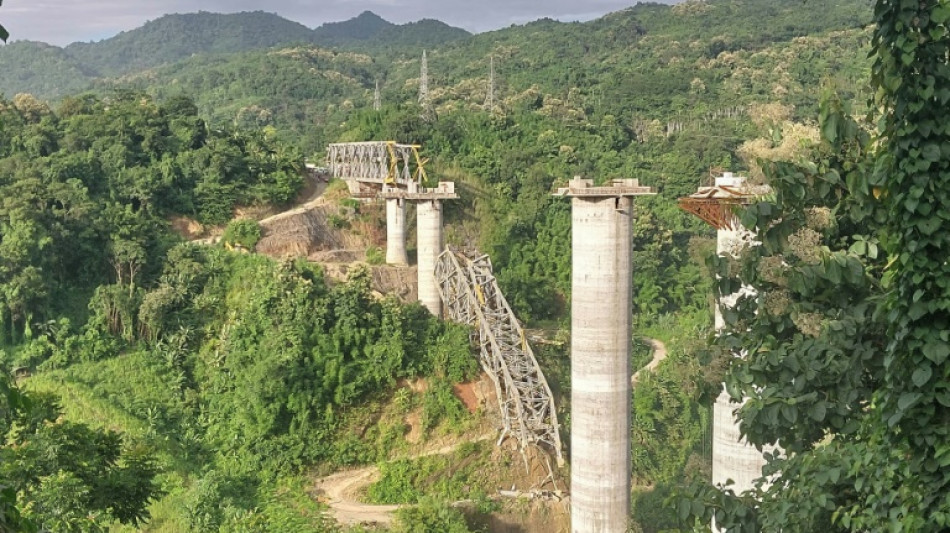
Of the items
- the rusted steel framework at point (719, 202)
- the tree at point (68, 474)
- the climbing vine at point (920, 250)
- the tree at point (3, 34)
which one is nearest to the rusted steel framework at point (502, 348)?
the rusted steel framework at point (719, 202)

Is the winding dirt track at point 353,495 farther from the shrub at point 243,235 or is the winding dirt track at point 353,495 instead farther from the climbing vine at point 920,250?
the climbing vine at point 920,250

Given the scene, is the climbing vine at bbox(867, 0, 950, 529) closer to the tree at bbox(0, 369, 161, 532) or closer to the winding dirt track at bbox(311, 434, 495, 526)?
the tree at bbox(0, 369, 161, 532)

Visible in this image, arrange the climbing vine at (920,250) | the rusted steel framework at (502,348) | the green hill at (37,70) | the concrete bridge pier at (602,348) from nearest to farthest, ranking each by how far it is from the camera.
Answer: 1. the climbing vine at (920,250)
2. the concrete bridge pier at (602,348)
3. the rusted steel framework at (502,348)
4. the green hill at (37,70)

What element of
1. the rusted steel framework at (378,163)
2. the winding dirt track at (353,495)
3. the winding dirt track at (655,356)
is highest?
the rusted steel framework at (378,163)

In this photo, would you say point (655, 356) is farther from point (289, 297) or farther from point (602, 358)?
point (602, 358)

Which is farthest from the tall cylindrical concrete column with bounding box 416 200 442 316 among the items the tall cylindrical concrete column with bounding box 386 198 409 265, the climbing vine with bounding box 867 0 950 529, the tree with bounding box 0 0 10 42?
the tree with bounding box 0 0 10 42

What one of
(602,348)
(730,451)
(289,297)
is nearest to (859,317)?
(730,451)

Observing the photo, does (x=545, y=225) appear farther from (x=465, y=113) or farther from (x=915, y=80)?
(x=915, y=80)
